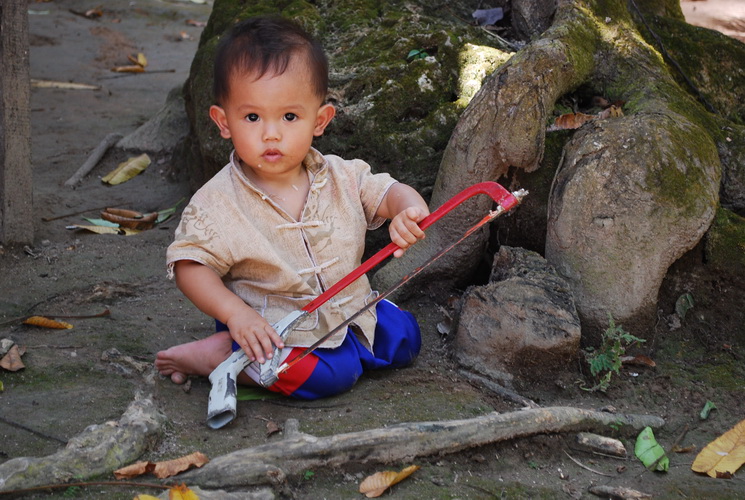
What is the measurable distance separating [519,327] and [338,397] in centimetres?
73

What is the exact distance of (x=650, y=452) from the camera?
2504mm

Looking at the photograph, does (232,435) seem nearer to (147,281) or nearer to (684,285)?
(147,281)

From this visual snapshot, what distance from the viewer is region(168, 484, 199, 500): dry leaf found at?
193 cm

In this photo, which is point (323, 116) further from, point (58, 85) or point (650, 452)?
point (58, 85)

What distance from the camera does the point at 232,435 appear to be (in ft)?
7.72

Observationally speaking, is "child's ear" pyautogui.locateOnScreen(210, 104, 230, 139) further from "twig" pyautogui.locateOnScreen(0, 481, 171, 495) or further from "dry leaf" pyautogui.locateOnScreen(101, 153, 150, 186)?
"dry leaf" pyautogui.locateOnScreen(101, 153, 150, 186)

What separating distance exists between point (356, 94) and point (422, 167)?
572 millimetres

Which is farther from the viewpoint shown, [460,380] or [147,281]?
[147,281]

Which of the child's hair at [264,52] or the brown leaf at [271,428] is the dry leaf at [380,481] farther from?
the child's hair at [264,52]

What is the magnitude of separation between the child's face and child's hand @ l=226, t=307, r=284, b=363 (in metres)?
0.55

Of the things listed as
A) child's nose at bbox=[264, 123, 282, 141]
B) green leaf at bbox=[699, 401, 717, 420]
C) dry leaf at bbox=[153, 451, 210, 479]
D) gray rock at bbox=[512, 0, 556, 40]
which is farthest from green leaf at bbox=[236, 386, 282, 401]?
gray rock at bbox=[512, 0, 556, 40]

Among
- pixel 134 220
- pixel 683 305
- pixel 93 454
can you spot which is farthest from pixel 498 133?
pixel 134 220

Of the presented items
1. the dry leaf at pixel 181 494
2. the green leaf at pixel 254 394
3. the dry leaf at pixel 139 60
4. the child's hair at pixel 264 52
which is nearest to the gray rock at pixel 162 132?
the dry leaf at pixel 139 60

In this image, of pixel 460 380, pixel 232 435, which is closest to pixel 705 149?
pixel 460 380
